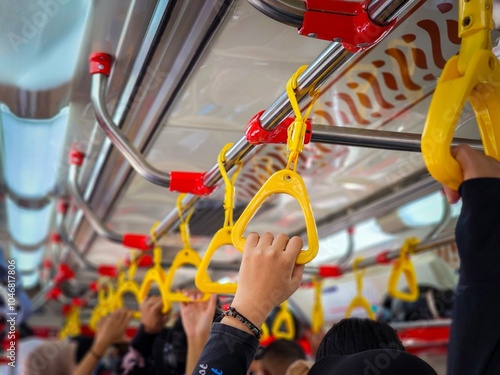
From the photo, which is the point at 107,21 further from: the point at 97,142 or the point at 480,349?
the point at 480,349

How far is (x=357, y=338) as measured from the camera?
5.32 feet

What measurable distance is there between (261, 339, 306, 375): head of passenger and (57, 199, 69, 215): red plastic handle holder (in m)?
1.56

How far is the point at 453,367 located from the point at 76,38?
1.60 metres

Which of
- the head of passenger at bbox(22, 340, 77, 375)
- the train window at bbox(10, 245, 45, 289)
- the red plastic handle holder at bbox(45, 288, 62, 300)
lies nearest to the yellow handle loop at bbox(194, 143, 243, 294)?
the head of passenger at bbox(22, 340, 77, 375)

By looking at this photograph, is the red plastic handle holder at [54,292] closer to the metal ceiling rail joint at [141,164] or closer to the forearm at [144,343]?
the forearm at [144,343]

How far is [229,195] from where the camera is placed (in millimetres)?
1584

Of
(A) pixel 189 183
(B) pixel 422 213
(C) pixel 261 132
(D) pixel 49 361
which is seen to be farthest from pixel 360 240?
(C) pixel 261 132

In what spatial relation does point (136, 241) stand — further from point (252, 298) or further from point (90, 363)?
point (252, 298)

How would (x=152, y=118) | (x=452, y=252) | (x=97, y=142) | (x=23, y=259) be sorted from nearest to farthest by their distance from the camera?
(x=152, y=118) → (x=97, y=142) → (x=452, y=252) → (x=23, y=259)

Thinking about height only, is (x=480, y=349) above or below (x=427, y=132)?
below

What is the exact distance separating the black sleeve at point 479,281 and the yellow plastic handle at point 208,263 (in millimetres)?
656

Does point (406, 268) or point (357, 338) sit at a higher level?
point (406, 268)

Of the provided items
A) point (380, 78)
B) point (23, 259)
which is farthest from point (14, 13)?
point (23, 259)
